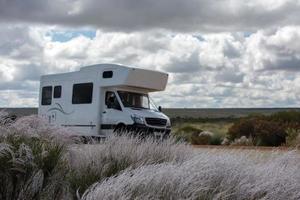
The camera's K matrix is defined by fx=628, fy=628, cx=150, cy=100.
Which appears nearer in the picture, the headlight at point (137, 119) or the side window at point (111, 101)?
the headlight at point (137, 119)

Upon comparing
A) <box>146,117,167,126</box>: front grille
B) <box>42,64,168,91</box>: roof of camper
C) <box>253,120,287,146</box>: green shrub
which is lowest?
<box>253,120,287,146</box>: green shrub

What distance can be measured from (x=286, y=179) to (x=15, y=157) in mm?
3191

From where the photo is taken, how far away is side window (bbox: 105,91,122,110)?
24209 mm

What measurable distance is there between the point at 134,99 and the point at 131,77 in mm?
1166

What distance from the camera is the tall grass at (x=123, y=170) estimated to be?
631 cm

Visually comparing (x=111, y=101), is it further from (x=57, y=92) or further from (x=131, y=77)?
(x=57, y=92)

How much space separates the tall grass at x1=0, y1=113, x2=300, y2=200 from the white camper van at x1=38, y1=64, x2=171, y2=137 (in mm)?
13412

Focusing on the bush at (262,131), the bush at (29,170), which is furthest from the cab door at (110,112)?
the bush at (29,170)

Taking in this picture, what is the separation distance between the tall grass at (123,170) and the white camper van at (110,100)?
13.4 meters

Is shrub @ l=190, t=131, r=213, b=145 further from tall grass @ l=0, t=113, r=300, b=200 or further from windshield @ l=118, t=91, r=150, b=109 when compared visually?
tall grass @ l=0, t=113, r=300, b=200

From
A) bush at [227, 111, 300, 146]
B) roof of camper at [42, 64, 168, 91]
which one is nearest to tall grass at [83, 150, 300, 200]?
roof of camper at [42, 64, 168, 91]

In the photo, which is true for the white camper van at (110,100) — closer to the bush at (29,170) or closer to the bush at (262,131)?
the bush at (262,131)

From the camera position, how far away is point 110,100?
2453cm

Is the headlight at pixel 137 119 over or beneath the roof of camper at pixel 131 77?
beneath
